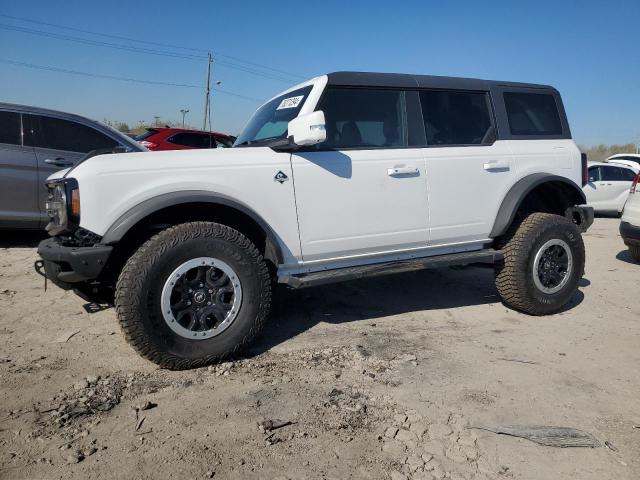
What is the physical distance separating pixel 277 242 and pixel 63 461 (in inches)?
68.0

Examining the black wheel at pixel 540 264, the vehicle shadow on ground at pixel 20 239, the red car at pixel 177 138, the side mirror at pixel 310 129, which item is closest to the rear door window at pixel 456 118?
the black wheel at pixel 540 264

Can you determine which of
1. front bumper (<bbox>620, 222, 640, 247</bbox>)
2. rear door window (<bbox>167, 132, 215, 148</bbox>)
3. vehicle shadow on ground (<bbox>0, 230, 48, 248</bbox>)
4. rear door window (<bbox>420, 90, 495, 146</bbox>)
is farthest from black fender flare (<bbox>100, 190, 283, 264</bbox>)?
rear door window (<bbox>167, 132, 215, 148</bbox>)

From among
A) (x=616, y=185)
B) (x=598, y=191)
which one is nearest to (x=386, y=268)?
(x=598, y=191)

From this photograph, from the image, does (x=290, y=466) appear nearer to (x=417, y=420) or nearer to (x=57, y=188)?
(x=417, y=420)

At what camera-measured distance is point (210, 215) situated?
128 inches

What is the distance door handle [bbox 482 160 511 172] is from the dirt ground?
134 centimetres

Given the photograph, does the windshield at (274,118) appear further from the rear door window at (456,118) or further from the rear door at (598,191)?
the rear door at (598,191)

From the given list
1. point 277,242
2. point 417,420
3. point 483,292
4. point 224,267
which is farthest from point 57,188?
point 483,292

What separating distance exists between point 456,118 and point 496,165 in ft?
1.76

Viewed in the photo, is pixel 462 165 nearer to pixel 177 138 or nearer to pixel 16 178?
pixel 16 178

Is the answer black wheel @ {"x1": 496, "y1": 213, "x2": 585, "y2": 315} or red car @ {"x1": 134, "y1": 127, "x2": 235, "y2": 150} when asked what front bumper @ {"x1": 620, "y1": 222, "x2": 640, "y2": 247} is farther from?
red car @ {"x1": 134, "y1": 127, "x2": 235, "y2": 150}

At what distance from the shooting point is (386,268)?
140 inches

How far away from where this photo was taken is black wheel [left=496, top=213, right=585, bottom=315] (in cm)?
401

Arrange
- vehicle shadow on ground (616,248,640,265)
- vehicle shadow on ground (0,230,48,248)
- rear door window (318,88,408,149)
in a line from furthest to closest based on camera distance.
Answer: vehicle shadow on ground (616,248,640,265) < vehicle shadow on ground (0,230,48,248) < rear door window (318,88,408,149)
